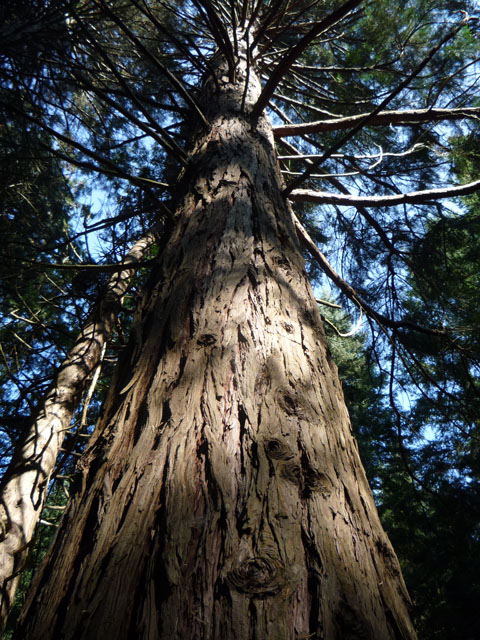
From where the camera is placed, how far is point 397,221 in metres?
4.41

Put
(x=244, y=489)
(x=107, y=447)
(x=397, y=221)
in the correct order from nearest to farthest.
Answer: (x=244, y=489), (x=107, y=447), (x=397, y=221)

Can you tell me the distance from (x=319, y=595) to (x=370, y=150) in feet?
17.4

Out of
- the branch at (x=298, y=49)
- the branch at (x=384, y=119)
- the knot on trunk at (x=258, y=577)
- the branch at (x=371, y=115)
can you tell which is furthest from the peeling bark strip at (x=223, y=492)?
the branch at (x=384, y=119)

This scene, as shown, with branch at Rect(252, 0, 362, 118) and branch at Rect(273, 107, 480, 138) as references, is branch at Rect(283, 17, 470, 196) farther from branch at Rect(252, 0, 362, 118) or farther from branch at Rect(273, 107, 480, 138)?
branch at Rect(273, 107, 480, 138)

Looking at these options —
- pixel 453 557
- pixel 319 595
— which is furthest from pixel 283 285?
pixel 453 557

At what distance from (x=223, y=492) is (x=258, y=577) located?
17 centimetres

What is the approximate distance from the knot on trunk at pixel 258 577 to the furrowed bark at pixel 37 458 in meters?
1.70

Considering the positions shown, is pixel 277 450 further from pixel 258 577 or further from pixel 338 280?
pixel 338 280

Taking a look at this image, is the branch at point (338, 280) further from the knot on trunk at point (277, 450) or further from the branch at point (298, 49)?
the knot on trunk at point (277, 450)

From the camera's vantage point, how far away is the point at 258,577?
684mm

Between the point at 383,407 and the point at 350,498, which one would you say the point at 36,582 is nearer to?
the point at 350,498

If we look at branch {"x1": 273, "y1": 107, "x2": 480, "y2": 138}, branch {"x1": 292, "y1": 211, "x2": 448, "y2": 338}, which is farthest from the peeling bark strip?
branch {"x1": 273, "y1": 107, "x2": 480, "y2": 138}

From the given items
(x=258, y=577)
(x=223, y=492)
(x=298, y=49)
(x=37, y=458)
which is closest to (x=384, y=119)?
(x=298, y=49)

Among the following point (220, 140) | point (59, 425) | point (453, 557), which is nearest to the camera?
point (220, 140)
